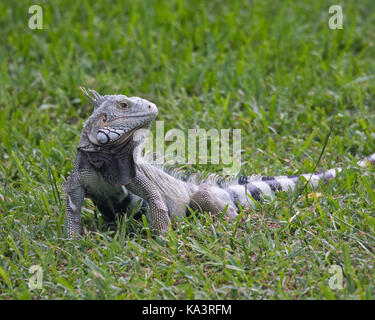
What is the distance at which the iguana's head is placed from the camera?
15.2ft

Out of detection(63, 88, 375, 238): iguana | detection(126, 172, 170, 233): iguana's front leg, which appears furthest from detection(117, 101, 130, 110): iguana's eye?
detection(126, 172, 170, 233): iguana's front leg

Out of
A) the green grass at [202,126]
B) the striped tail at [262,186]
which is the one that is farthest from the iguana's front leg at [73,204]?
the striped tail at [262,186]

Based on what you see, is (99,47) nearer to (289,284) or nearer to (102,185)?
(102,185)

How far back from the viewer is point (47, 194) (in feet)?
18.4

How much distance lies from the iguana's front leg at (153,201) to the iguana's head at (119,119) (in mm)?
354

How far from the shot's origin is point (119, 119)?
15.3ft

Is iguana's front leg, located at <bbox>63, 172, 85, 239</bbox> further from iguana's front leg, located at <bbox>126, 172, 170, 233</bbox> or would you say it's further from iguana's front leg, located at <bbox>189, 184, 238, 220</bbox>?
iguana's front leg, located at <bbox>189, 184, 238, 220</bbox>

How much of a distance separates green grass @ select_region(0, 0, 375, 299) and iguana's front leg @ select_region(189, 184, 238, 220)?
5.6 inches

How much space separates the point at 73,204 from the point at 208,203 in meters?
1.12

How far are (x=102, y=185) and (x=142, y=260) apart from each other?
68cm

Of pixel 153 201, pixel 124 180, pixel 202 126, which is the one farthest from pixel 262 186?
pixel 202 126

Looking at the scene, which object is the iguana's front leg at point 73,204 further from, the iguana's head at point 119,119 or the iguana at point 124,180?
the iguana's head at point 119,119

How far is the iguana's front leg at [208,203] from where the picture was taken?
206 inches

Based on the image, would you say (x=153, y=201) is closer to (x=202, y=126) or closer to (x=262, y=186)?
(x=262, y=186)
